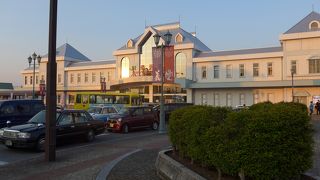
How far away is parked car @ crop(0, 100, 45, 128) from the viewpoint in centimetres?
1886

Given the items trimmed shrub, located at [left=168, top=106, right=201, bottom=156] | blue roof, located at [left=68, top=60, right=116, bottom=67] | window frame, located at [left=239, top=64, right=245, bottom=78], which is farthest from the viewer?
blue roof, located at [left=68, top=60, right=116, bottom=67]

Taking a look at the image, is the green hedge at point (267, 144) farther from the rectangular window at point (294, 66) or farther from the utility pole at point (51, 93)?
the rectangular window at point (294, 66)

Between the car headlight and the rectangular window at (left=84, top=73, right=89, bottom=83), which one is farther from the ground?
the rectangular window at (left=84, top=73, right=89, bottom=83)

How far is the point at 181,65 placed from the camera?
61.2 m

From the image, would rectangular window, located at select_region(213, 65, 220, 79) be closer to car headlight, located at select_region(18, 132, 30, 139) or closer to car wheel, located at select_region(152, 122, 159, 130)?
car wheel, located at select_region(152, 122, 159, 130)

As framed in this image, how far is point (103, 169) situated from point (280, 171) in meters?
5.30

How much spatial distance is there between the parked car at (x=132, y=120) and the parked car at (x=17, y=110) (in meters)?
4.22

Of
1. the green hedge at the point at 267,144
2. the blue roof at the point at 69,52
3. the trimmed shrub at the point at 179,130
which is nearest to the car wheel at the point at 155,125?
the trimmed shrub at the point at 179,130

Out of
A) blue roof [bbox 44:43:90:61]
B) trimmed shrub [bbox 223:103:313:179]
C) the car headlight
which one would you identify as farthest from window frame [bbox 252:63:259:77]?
trimmed shrub [bbox 223:103:313:179]

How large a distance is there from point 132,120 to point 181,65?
38859 millimetres

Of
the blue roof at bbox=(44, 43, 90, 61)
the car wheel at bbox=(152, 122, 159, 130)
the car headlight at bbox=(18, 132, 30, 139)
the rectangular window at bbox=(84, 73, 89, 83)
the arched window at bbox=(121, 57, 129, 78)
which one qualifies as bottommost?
the car wheel at bbox=(152, 122, 159, 130)

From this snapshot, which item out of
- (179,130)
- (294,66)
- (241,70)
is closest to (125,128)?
(179,130)

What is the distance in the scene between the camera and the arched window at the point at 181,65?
200ft

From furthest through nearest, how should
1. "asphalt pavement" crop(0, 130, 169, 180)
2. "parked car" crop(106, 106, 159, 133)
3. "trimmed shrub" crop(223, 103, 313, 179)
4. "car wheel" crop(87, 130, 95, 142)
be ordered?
"parked car" crop(106, 106, 159, 133) → "car wheel" crop(87, 130, 95, 142) → "asphalt pavement" crop(0, 130, 169, 180) → "trimmed shrub" crop(223, 103, 313, 179)
